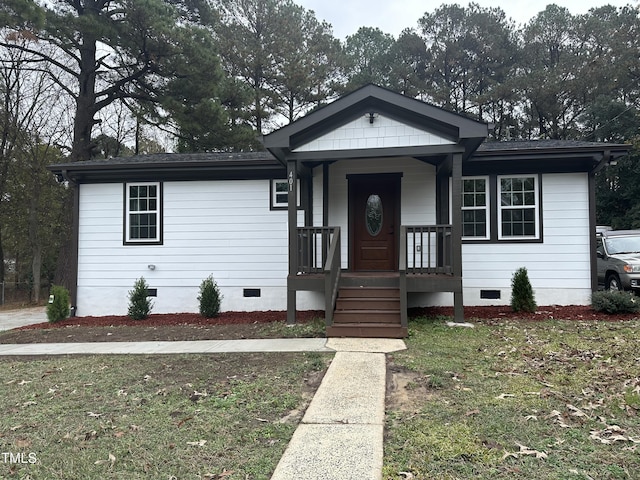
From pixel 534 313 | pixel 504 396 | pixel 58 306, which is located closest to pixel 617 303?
pixel 534 313

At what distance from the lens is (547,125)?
80.5ft

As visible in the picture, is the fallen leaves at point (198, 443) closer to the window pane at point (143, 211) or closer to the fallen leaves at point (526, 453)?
the fallen leaves at point (526, 453)

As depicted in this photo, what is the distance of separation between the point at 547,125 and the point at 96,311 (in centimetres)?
2491

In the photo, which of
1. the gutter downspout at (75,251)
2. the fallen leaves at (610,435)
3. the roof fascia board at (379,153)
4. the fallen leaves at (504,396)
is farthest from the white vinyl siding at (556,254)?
the gutter downspout at (75,251)

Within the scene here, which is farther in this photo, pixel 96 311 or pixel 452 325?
pixel 96 311

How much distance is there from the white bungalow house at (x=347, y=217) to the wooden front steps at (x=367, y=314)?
0.05 meters

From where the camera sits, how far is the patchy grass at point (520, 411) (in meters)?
2.65

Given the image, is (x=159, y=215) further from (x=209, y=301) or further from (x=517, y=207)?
(x=517, y=207)

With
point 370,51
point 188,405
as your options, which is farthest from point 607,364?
point 370,51

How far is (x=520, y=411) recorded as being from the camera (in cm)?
350

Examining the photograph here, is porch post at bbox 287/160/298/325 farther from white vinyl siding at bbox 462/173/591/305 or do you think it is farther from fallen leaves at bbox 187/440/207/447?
fallen leaves at bbox 187/440/207/447

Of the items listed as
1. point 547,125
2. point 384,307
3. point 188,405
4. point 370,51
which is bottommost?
point 188,405

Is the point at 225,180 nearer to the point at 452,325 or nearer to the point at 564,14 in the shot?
the point at 452,325

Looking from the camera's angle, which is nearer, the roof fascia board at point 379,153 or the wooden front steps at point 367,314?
the wooden front steps at point 367,314
